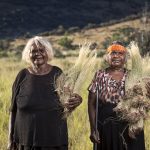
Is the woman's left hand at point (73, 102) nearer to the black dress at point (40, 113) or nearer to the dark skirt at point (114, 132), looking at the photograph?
the black dress at point (40, 113)

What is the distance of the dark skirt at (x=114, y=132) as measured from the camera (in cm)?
473

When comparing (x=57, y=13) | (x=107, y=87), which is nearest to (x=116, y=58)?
(x=107, y=87)

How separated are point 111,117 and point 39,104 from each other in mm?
744

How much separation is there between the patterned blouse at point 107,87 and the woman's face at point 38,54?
605 millimetres

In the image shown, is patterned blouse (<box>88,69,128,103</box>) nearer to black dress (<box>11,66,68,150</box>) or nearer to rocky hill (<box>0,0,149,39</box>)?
black dress (<box>11,66,68,150</box>)

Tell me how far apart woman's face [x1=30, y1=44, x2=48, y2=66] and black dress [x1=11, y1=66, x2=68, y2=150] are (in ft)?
0.38

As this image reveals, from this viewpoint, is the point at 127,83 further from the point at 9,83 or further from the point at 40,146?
the point at 9,83

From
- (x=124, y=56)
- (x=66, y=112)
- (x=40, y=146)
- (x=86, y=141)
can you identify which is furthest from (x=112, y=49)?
(x=86, y=141)

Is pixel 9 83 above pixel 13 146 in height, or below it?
above

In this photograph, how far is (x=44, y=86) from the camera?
4.39 m

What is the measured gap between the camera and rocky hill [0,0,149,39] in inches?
2692

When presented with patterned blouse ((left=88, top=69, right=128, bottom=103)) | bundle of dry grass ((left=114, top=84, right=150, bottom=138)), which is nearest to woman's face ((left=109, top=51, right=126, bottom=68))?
patterned blouse ((left=88, top=69, right=128, bottom=103))

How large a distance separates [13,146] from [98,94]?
897mm

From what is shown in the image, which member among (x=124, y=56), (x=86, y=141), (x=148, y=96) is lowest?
(x=86, y=141)
